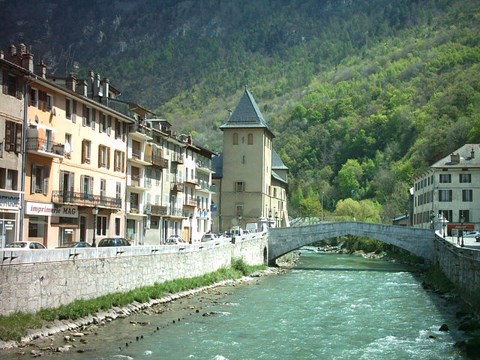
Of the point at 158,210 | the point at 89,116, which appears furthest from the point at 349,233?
the point at 89,116

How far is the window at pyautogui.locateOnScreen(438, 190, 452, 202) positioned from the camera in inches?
3063

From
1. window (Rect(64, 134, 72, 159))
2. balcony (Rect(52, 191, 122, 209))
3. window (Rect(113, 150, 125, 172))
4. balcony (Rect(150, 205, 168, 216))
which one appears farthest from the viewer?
balcony (Rect(150, 205, 168, 216))

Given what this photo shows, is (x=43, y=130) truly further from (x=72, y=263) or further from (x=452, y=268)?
(x=452, y=268)

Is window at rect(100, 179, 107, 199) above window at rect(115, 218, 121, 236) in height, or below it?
above

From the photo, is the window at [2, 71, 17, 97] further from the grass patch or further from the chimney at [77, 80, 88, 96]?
the grass patch

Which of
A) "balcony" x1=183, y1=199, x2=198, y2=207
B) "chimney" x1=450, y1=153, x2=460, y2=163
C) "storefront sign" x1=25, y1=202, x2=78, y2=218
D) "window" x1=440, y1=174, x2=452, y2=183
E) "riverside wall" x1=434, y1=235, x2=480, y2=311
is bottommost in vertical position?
"riverside wall" x1=434, y1=235, x2=480, y2=311

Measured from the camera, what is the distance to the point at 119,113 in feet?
170

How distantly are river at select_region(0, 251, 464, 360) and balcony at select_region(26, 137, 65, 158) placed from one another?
43.7 feet

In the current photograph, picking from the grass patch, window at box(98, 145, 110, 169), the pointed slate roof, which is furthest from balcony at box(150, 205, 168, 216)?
the pointed slate roof

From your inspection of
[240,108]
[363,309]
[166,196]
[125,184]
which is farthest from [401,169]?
[363,309]

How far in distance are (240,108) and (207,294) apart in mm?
50033

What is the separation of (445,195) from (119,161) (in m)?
41.1

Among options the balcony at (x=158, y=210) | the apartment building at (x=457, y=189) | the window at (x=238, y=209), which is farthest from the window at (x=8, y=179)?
the window at (x=238, y=209)

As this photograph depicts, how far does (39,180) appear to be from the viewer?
41906 mm
